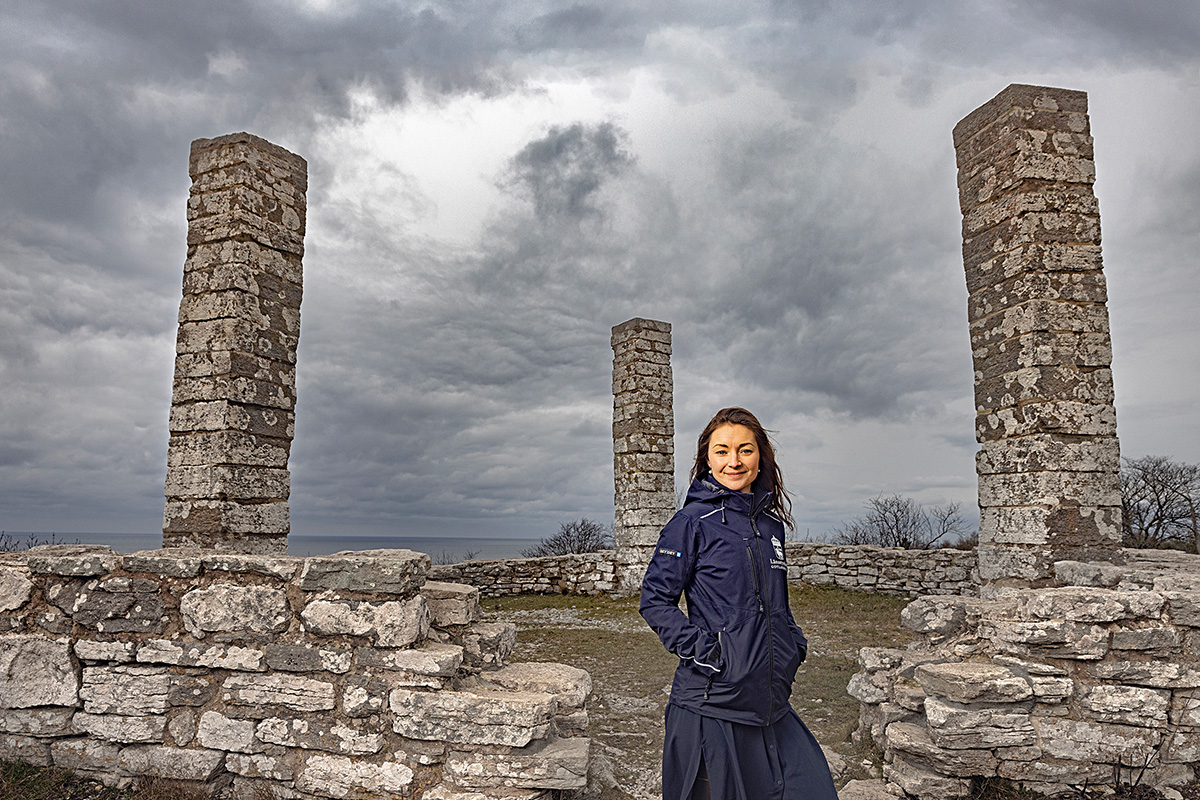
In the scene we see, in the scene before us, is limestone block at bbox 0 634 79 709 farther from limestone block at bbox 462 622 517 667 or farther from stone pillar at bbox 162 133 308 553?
stone pillar at bbox 162 133 308 553

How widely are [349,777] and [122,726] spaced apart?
1316 mm

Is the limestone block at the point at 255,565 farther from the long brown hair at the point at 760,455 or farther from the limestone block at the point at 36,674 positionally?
the long brown hair at the point at 760,455

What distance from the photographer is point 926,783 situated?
3.80m

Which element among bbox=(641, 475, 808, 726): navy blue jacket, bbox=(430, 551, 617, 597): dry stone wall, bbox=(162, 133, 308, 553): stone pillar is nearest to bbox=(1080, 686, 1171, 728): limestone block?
bbox=(641, 475, 808, 726): navy blue jacket

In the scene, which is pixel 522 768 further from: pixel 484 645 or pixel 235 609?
pixel 235 609

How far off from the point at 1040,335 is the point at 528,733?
6.15 m

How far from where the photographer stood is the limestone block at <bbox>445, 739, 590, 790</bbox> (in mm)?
3188

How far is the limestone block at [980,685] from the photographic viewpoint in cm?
380

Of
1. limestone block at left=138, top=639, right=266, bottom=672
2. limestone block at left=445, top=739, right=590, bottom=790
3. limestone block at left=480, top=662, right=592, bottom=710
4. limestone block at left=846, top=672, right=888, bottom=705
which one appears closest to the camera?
limestone block at left=445, top=739, right=590, bottom=790

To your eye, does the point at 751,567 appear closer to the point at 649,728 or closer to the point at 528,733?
the point at 528,733

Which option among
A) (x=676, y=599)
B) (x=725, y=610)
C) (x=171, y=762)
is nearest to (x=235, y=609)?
(x=171, y=762)

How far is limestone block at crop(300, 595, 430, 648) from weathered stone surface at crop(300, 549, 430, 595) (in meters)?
0.08

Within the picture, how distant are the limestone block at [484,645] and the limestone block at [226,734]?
1.10 m

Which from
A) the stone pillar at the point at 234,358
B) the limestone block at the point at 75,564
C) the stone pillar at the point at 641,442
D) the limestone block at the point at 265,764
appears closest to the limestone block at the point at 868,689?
the limestone block at the point at 265,764
